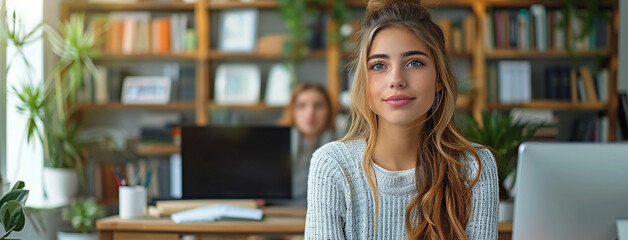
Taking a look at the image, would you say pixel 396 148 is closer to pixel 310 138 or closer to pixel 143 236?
pixel 143 236

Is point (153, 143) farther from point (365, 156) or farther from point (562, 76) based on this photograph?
point (365, 156)

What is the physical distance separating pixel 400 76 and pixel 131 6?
12.5 ft

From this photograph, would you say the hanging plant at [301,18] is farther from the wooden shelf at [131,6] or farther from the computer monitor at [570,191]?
the computer monitor at [570,191]

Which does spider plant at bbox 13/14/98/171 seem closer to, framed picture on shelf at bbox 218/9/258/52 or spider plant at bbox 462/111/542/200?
framed picture on shelf at bbox 218/9/258/52

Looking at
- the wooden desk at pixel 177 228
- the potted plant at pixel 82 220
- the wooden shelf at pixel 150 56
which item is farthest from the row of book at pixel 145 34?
the wooden desk at pixel 177 228

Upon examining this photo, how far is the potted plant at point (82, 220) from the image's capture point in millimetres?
3968

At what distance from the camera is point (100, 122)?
519 cm

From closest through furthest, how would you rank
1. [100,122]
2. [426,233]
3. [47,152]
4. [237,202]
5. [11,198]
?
[426,233], [11,198], [237,202], [47,152], [100,122]

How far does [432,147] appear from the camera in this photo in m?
1.61

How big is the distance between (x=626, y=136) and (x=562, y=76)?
21.9 inches

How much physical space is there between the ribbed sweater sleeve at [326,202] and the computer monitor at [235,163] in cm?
119

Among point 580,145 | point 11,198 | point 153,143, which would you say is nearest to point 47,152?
point 153,143

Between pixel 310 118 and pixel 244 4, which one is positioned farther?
pixel 244 4

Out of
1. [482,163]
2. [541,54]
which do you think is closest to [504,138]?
[482,163]
